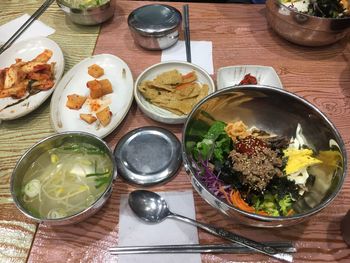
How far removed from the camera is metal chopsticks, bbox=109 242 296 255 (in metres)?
1.08

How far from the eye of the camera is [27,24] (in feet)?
6.77

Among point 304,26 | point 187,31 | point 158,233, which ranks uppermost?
point 304,26

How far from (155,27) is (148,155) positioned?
82cm

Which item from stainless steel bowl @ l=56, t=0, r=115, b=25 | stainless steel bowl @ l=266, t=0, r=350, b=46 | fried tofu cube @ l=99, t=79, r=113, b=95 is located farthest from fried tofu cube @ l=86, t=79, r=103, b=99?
stainless steel bowl @ l=266, t=0, r=350, b=46

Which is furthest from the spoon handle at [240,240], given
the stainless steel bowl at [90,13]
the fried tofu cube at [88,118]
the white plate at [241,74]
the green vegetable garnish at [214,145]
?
the stainless steel bowl at [90,13]

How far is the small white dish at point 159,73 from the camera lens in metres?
1.44

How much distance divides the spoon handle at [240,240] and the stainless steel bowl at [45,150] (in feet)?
0.88

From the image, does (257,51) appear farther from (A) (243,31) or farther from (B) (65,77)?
(B) (65,77)

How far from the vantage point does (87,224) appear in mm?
1174

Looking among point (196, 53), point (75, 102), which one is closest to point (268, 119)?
point (196, 53)

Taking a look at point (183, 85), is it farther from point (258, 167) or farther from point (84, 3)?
point (84, 3)

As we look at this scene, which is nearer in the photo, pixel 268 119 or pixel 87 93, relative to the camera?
pixel 268 119

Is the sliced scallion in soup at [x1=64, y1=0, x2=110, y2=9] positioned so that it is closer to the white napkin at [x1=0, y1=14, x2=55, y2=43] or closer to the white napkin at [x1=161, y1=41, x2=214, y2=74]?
the white napkin at [x1=0, y1=14, x2=55, y2=43]

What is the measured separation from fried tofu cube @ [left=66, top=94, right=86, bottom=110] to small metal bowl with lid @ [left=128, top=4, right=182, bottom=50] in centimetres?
51
